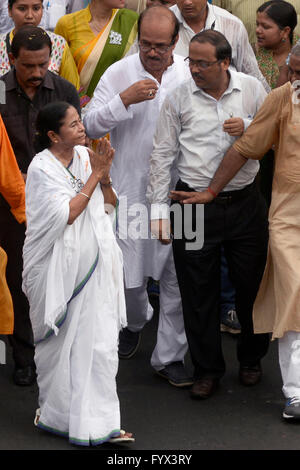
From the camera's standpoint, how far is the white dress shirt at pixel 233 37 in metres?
7.24

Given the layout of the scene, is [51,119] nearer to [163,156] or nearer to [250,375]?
[163,156]

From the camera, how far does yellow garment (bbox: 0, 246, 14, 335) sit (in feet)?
20.5

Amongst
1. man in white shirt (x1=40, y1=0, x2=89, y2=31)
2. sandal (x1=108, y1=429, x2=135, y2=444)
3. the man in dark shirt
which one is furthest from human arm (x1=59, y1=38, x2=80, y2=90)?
sandal (x1=108, y1=429, x2=135, y2=444)

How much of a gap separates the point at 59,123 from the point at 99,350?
1.20 metres

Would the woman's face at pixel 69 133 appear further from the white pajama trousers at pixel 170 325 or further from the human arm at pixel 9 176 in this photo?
the white pajama trousers at pixel 170 325

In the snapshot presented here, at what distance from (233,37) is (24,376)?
2.58 meters

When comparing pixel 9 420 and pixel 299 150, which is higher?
pixel 299 150

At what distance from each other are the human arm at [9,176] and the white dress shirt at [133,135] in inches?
24.0

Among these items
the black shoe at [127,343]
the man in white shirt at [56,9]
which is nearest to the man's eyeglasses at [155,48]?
the man in white shirt at [56,9]

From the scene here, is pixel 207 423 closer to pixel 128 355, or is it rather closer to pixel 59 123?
pixel 128 355

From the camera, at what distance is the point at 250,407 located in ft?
20.7

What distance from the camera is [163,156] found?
640 cm

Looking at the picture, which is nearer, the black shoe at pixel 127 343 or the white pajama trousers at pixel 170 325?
the white pajama trousers at pixel 170 325
